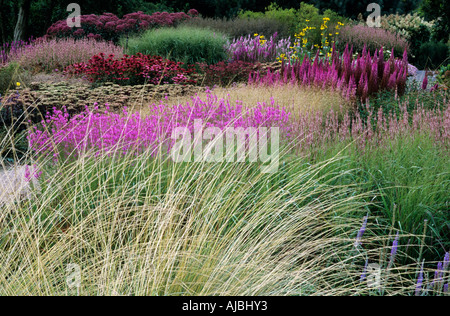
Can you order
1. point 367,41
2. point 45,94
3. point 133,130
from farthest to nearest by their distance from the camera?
1. point 367,41
2. point 45,94
3. point 133,130

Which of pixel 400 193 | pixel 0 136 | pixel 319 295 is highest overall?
pixel 400 193

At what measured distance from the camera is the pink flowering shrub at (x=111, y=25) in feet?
45.4

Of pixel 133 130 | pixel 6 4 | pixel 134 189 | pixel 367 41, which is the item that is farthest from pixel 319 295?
pixel 6 4

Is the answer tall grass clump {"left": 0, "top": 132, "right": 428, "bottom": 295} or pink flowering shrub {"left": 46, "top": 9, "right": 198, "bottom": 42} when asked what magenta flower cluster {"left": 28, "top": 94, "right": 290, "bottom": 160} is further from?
pink flowering shrub {"left": 46, "top": 9, "right": 198, "bottom": 42}

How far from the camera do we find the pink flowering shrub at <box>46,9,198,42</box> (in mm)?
13844

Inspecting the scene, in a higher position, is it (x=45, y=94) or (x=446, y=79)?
(x=446, y=79)

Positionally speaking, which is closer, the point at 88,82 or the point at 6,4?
the point at 88,82

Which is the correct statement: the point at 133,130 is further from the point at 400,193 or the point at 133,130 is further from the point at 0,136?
the point at 0,136

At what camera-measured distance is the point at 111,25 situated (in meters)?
14.1

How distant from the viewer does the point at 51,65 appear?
10.3m

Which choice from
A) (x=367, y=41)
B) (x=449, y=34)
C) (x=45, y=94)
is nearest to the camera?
(x=45, y=94)

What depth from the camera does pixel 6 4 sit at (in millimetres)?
17078

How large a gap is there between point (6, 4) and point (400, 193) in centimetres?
1762

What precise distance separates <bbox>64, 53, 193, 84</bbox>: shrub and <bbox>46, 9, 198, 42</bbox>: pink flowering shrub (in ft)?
17.8
